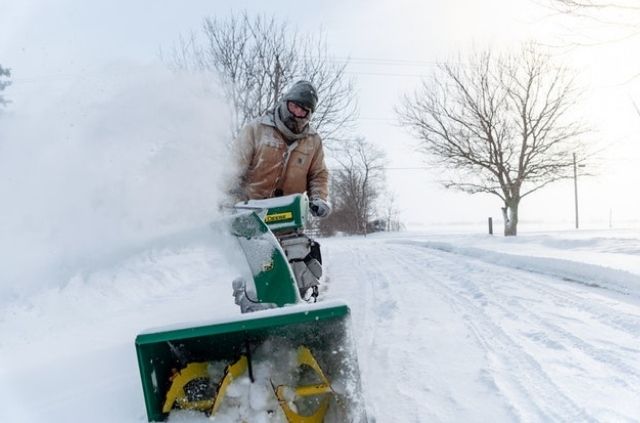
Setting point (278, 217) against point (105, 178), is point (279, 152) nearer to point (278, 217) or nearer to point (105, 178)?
point (278, 217)

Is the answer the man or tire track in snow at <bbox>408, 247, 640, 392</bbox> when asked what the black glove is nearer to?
the man

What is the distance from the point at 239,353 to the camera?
A: 235 cm

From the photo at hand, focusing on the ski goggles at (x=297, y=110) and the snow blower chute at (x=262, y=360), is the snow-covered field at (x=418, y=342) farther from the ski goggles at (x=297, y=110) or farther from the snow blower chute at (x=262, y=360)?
the ski goggles at (x=297, y=110)

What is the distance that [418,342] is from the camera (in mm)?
3811

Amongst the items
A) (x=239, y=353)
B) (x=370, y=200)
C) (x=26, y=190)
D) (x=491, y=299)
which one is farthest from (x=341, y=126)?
(x=370, y=200)

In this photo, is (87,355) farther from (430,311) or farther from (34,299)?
(430,311)

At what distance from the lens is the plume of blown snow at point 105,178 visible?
3.80m

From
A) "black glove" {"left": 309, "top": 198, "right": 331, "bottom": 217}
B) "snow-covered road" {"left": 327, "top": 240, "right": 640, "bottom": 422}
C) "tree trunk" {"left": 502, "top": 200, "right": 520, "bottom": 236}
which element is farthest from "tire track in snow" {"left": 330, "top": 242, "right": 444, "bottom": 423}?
"tree trunk" {"left": 502, "top": 200, "right": 520, "bottom": 236}

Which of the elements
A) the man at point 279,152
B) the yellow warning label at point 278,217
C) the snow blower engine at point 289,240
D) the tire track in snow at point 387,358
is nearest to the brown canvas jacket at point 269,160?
the man at point 279,152

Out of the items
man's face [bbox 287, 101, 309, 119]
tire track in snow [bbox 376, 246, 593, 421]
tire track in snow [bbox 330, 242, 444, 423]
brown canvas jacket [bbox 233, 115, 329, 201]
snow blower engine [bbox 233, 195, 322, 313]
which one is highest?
man's face [bbox 287, 101, 309, 119]

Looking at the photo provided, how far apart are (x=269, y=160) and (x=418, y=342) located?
186cm

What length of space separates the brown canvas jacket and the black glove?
22 centimetres

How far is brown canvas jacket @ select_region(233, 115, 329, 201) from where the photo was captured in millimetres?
3500

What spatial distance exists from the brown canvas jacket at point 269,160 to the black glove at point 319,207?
22 centimetres
